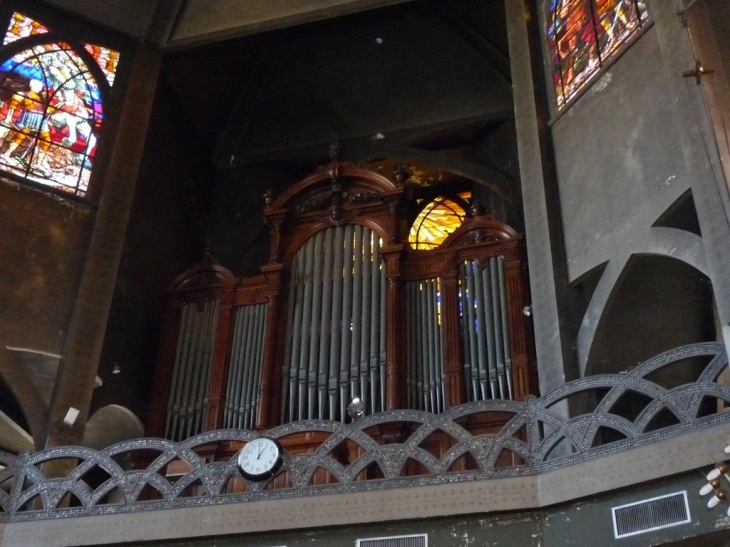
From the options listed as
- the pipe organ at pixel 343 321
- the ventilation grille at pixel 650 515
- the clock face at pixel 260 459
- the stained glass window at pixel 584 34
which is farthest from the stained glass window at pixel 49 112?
the ventilation grille at pixel 650 515

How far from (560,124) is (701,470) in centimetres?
465

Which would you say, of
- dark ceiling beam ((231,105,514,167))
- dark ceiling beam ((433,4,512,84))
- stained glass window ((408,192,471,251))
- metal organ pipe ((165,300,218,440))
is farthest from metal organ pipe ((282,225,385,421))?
dark ceiling beam ((433,4,512,84))

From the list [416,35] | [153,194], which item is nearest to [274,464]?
[153,194]

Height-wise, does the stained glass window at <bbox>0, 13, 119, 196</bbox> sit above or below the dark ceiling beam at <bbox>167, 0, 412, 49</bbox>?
below

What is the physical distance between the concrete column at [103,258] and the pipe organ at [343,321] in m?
1.35

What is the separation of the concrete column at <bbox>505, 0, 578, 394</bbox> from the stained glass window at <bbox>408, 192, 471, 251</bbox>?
3305 mm

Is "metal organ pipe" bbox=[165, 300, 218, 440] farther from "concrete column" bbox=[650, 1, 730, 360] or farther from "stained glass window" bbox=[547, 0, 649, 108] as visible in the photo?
"concrete column" bbox=[650, 1, 730, 360]

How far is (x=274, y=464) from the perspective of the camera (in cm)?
791

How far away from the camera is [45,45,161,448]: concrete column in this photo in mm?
9656

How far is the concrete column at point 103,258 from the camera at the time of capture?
31.7 feet

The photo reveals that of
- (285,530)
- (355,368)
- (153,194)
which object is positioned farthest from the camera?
(153,194)

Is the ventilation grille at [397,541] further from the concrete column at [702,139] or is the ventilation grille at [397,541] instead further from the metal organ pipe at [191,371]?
the metal organ pipe at [191,371]

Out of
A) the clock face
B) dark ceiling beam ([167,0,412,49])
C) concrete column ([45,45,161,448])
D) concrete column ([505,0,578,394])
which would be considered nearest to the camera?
the clock face

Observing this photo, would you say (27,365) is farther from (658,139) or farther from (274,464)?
(658,139)
